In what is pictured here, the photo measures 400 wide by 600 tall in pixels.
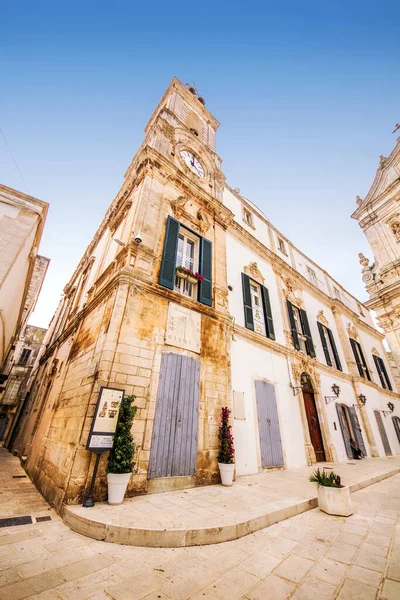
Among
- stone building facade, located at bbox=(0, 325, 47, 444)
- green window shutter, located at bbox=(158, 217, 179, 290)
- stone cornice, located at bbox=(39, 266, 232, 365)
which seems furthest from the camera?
stone building facade, located at bbox=(0, 325, 47, 444)

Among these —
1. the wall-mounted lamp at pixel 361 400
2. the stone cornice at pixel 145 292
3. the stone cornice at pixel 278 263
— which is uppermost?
the stone cornice at pixel 278 263

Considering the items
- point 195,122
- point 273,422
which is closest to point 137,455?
point 273,422

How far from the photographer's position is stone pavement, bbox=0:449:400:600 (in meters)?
1.98

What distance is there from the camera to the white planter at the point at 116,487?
12.6 feet

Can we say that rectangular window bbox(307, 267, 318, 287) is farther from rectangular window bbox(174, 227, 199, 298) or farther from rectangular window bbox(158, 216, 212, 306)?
rectangular window bbox(174, 227, 199, 298)

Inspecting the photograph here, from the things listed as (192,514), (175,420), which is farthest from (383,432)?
(192,514)

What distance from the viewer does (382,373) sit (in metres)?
16.9

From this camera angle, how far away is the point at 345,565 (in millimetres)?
2400

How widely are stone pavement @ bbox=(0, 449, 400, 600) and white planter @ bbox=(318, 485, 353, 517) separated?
Result: 1.50ft

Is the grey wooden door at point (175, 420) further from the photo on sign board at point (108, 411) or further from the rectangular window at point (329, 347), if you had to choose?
the rectangular window at point (329, 347)

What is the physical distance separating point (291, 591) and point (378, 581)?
82 centimetres

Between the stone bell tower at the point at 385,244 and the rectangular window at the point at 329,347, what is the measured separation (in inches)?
364

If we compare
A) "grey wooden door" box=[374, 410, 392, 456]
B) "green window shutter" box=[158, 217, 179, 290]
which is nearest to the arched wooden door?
"grey wooden door" box=[374, 410, 392, 456]

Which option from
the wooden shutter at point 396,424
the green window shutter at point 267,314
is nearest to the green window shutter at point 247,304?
the green window shutter at point 267,314
